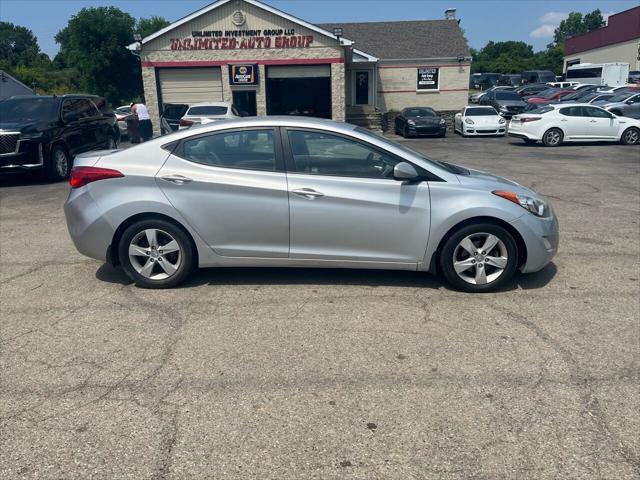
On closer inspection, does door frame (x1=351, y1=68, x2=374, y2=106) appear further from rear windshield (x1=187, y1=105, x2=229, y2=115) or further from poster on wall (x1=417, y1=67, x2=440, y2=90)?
rear windshield (x1=187, y1=105, x2=229, y2=115)

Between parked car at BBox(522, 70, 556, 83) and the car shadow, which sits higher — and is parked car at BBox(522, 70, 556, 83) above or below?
above

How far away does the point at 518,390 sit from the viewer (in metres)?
3.44

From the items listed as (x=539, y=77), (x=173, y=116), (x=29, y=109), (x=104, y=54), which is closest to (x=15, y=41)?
(x=104, y=54)

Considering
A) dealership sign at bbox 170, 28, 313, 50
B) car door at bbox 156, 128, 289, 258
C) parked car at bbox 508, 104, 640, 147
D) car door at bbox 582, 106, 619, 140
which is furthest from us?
dealership sign at bbox 170, 28, 313, 50

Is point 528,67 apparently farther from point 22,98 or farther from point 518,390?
Answer: point 518,390

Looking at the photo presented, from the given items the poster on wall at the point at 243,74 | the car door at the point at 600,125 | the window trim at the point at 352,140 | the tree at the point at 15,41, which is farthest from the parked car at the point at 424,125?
the tree at the point at 15,41

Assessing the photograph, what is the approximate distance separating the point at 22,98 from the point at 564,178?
1217 cm

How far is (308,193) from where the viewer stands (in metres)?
4.88

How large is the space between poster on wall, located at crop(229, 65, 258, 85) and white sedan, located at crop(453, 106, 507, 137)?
984 centimetres

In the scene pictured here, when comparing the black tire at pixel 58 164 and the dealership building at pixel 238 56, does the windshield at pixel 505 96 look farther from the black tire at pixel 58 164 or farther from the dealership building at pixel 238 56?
the black tire at pixel 58 164

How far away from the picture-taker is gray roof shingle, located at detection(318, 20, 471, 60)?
32.4m

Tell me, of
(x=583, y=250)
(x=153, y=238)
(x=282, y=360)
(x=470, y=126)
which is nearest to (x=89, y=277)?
(x=153, y=238)

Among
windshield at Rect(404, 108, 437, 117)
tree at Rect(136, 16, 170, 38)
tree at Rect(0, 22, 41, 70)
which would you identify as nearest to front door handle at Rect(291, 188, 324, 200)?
windshield at Rect(404, 108, 437, 117)

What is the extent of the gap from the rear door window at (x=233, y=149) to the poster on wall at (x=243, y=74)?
70.8 ft
